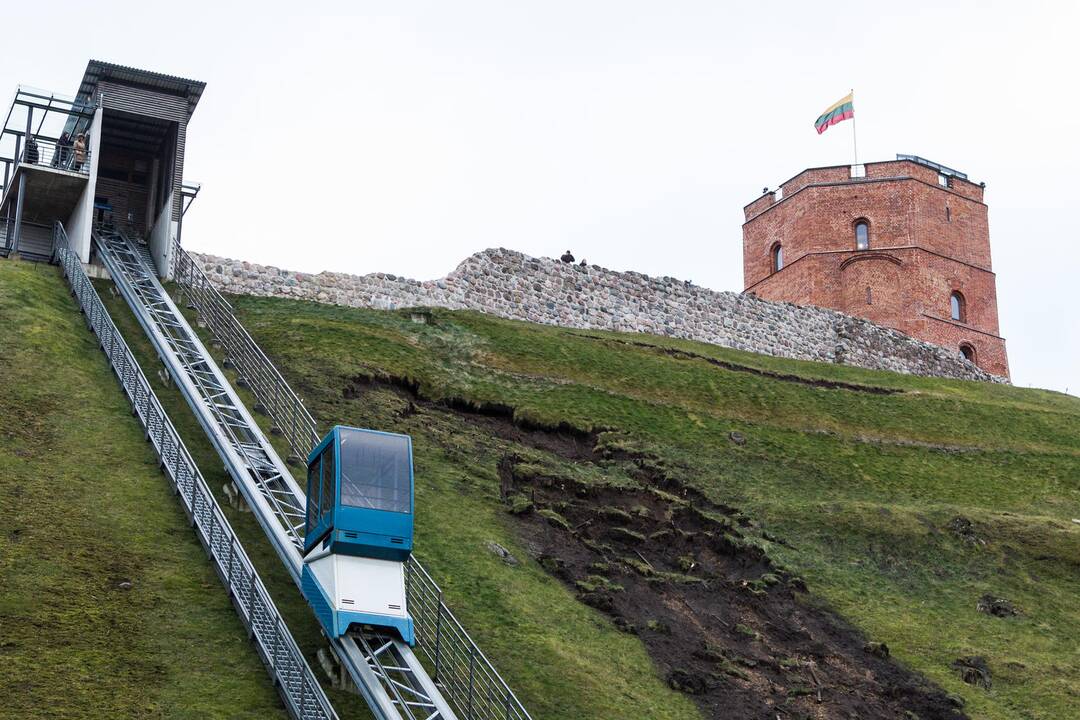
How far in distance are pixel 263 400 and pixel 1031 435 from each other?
2314cm

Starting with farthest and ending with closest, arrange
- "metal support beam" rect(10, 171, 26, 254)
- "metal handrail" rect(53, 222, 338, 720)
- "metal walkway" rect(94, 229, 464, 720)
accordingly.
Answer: "metal support beam" rect(10, 171, 26, 254), "metal walkway" rect(94, 229, 464, 720), "metal handrail" rect(53, 222, 338, 720)

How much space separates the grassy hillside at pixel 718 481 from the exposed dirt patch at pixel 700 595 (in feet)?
0.39

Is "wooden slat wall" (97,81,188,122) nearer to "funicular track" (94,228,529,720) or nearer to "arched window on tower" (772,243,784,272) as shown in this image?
"funicular track" (94,228,529,720)

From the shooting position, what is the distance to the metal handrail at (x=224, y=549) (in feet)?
54.1

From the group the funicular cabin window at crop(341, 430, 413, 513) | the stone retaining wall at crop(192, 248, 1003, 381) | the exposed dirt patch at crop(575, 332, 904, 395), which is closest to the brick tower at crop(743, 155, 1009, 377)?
the stone retaining wall at crop(192, 248, 1003, 381)

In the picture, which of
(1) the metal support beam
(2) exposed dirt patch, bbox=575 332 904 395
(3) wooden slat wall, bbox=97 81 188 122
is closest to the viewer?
(1) the metal support beam

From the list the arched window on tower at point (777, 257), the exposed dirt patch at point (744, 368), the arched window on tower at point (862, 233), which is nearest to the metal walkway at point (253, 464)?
the exposed dirt patch at point (744, 368)

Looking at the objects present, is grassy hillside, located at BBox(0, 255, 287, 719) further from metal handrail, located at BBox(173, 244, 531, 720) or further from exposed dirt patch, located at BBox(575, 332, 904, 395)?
exposed dirt patch, located at BBox(575, 332, 904, 395)

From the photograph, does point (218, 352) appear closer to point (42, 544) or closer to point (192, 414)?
point (192, 414)

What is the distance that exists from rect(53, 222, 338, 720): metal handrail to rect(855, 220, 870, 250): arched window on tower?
39.3m

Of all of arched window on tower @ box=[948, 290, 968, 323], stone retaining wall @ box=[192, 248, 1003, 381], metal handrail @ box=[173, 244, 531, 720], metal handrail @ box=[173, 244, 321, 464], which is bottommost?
metal handrail @ box=[173, 244, 531, 720]

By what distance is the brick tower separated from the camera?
194ft

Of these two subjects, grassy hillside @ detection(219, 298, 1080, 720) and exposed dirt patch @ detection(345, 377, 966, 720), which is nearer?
exposed dirt patch @ detection(345, 377, 966, 720)

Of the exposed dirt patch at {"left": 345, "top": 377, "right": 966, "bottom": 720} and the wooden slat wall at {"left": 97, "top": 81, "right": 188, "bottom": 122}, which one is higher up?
the wooden slat wall at {"left": 97, "top": 81, "right": 188, "bottom": 122}
